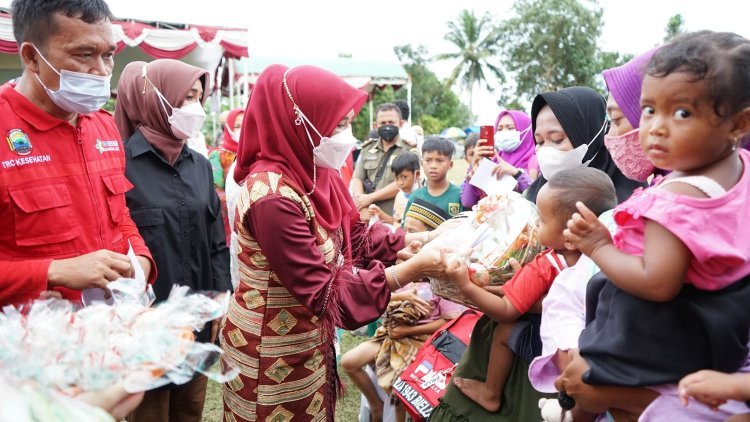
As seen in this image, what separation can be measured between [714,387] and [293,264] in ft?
4.63

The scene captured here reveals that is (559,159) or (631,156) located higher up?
(631,156)

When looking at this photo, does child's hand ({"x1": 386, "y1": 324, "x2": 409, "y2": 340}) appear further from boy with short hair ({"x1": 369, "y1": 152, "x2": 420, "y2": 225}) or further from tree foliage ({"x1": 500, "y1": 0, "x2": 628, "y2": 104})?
tree foliage ({"x1": 500, "y1": 0, "x2": 628, "y2": 104})

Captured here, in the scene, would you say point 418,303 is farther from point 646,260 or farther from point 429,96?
point 429,96

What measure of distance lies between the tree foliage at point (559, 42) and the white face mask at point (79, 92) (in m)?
34.7

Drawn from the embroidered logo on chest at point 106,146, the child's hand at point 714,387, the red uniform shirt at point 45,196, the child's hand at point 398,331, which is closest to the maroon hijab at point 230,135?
the child's hand at point 398,331

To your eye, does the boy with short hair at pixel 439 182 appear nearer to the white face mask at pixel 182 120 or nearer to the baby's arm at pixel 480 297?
the white face mask at pixel 182 120

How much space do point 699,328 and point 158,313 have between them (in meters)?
1.41

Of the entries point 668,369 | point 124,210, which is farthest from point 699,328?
point 124,210

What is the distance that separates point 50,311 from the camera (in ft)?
5.13

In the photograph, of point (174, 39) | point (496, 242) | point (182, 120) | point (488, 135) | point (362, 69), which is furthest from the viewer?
point (362, 69)

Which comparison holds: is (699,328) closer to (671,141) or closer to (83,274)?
(671,141)

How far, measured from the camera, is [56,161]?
87.4 inches

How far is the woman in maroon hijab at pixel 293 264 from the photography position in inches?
87.0

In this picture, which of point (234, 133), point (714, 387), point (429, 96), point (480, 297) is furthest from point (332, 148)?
point (429, 96)
